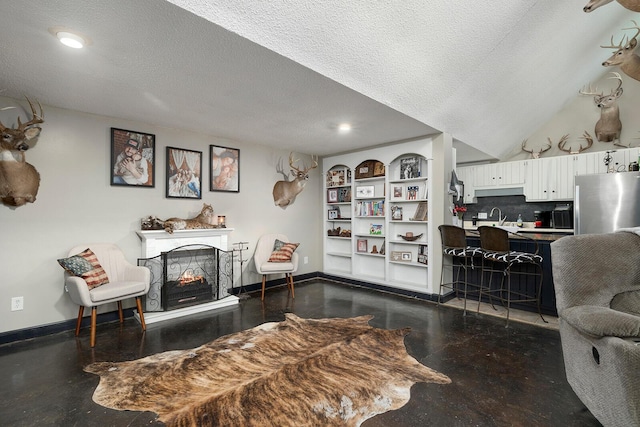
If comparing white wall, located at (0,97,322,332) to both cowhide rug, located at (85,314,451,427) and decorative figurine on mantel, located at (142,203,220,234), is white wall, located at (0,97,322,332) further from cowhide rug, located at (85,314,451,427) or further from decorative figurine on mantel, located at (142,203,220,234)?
cowhide rug, located at (85,314,451,427)

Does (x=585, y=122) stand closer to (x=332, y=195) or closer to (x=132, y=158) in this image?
(x=332, y=195)

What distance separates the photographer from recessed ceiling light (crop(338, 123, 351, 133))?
12.4 ft

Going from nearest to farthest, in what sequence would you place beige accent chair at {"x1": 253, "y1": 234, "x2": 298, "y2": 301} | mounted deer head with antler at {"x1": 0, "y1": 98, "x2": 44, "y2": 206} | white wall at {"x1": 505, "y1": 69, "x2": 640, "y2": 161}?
mounted deer head with antler at {"x1": 0, "y1": 98, "x2": 44, "y2": 206} → beige accent chair at {"x1": 253, "y1": 234, "x2": 298, "y2": 301} → white wall at {"x1": 505, "y1": 69, "x2": 640, "y2": 161}

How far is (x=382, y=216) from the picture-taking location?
15.8ft

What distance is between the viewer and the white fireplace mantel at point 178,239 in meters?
3.56

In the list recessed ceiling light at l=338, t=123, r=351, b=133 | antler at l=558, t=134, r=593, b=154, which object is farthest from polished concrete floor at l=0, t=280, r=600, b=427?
antler at l=558, t=134, r=593, b=154

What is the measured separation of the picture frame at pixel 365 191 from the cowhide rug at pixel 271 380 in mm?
2625

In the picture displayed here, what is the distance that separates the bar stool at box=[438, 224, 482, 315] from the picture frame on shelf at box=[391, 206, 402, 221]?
32.7 inches

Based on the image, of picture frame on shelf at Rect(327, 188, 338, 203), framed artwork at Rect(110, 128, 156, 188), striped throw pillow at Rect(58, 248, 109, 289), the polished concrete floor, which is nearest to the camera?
the polished concrete floor

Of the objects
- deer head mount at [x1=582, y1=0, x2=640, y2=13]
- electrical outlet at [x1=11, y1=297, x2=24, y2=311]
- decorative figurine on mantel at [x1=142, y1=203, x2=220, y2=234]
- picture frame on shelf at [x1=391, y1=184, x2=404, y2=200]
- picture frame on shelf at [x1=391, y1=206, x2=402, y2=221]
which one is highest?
deer head mount at [x1=582, y1=0, x2=640, y2=13]

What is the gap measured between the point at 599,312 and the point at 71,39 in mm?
3470

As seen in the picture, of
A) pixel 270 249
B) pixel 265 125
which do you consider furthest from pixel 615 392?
pixel 270 249

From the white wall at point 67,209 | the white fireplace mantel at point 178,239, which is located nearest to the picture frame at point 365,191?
the white fireplace mantel at point 178,239

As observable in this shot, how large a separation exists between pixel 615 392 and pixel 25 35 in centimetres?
382
